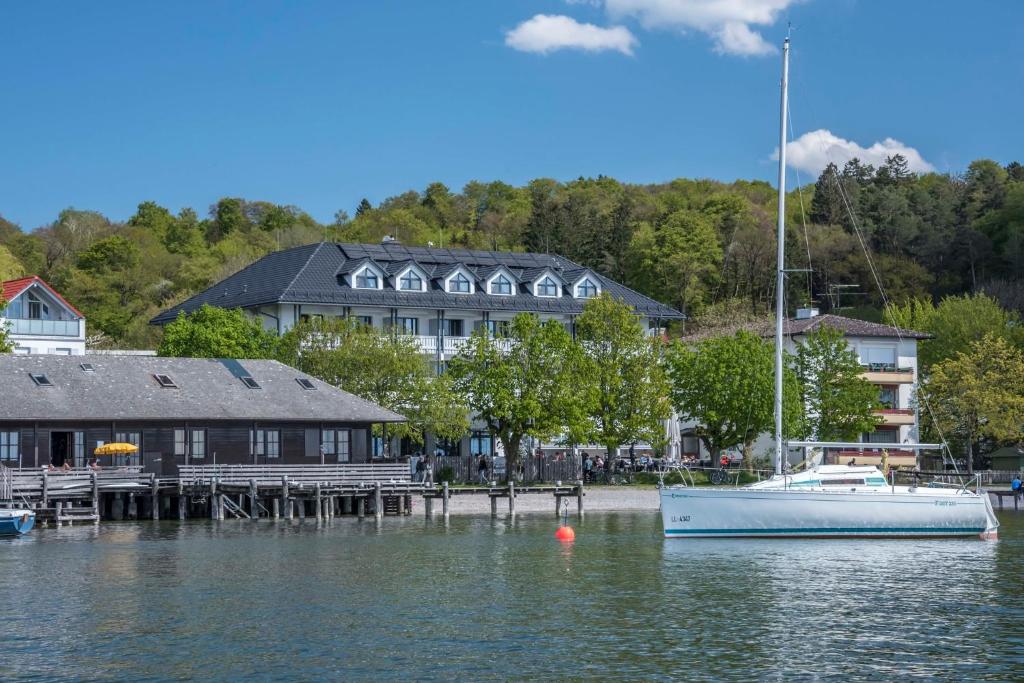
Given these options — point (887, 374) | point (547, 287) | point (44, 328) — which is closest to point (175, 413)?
point (547, 287)

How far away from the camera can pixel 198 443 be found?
211 ft

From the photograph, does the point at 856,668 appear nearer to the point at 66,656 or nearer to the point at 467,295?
the point at 66,656

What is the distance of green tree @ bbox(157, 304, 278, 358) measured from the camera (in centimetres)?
7844

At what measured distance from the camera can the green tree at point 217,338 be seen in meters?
78.4

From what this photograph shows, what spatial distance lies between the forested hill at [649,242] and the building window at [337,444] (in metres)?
45.0

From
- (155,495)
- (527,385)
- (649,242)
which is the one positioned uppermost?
(649,242)

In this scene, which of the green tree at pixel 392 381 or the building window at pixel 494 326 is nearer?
the green tree at pixel 392 381

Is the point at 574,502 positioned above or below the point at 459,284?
below

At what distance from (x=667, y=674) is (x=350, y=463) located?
39860 millimetres

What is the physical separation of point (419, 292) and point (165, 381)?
26491 mm

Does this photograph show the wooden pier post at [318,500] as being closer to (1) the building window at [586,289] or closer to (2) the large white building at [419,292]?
(2) the large white building at [419,292]

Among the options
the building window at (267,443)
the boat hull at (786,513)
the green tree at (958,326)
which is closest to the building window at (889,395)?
the green tree at (958,326)

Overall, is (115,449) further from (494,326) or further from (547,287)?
(547,287)

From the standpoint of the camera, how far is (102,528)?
189 feet
